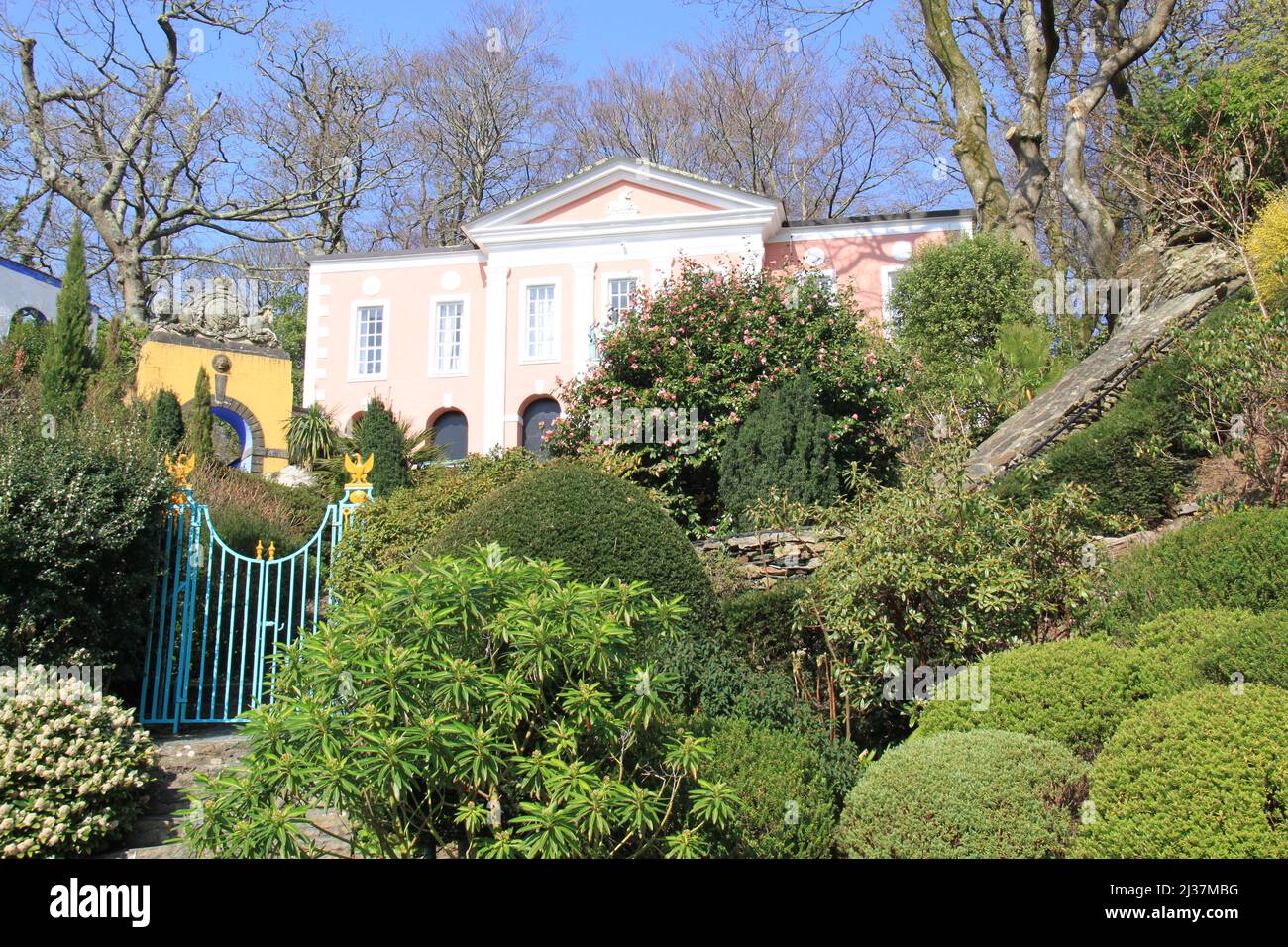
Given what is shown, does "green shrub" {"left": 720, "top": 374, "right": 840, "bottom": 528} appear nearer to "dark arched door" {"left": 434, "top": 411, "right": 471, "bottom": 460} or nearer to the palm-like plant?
the palm-like plant

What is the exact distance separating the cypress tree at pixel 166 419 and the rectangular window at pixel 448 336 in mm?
8579

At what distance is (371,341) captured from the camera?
28.5 m

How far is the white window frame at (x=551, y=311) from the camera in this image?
2712cm

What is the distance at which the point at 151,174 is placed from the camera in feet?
104

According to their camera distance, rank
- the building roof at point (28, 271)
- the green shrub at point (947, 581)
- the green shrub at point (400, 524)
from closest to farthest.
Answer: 1. the green shrub at point (947, 581)
2. the green shrub at point (400, 524)
3. the building roof at point (28, 271)

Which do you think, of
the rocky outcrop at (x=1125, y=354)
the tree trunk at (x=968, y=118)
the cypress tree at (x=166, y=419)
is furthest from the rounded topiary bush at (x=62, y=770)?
the tree trunk at (x=968, y=118)

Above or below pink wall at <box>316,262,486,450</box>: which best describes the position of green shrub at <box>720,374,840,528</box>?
below

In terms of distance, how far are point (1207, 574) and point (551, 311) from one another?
2191 centimetres

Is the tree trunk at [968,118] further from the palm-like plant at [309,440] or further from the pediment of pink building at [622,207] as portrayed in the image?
the palm-like plant at [309,440]

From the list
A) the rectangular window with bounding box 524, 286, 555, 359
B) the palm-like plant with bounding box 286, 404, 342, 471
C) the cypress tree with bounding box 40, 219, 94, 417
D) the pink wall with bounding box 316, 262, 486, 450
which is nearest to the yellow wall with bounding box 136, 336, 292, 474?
the palm-like plant with bounding box 286, 404, 342, 471

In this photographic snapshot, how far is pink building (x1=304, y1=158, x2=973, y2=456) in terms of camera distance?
26234 millimetres

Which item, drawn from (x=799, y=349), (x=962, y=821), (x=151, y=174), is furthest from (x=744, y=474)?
(x=151, y=174)

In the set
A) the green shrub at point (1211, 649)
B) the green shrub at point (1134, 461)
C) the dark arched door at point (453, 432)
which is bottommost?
the green shrub at point (1211, 649)

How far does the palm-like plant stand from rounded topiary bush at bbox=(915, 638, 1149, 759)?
17210mm
